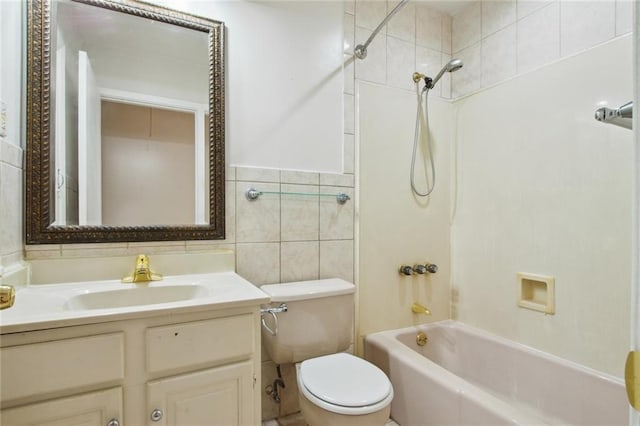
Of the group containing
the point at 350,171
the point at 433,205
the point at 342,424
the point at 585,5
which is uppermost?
the point at 585,5

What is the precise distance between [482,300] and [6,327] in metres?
2.14

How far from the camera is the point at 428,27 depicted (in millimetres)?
2105

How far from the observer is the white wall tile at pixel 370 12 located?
1.88m

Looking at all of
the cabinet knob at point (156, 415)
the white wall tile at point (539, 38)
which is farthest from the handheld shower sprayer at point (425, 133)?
the cabinet knob at point (156, 415)

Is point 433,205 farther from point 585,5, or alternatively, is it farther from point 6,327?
point 6,327

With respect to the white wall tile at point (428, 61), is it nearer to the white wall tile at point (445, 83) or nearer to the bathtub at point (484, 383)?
the white wall tile at point (445, 83)

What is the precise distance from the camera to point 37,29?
3.99 feet

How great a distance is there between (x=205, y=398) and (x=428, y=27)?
7.77 ft

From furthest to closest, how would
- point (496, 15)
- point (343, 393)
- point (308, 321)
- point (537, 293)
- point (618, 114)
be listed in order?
point (496, 15), point (537, 293), point (308, 321), point (343, 393), point (618, 114)

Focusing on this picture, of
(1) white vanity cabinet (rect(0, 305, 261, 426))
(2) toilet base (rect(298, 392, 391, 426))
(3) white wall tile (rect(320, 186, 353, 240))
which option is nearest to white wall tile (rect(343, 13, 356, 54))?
(3) white wall tile (rect(320, 186, 353, 240))

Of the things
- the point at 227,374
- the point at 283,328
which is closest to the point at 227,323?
the point at 227,374

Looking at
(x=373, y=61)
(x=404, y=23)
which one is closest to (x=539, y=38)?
(x=404, y=23)

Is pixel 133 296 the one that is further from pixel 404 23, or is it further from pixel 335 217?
pixel 404 23

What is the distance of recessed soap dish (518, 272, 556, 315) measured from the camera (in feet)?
5.29
